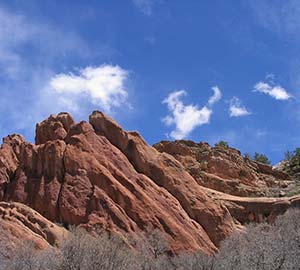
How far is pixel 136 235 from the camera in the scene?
2188 inches

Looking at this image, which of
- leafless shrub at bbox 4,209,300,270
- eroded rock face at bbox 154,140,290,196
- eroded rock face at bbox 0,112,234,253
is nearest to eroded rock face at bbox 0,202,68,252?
leafless shrub at bbox 4,209,300,270

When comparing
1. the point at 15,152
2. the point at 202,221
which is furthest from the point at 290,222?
the point at 15,152

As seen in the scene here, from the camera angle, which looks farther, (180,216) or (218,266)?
(180,216)

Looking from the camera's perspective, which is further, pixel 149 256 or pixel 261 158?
pixel 261 158

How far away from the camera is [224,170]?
9875 centimetres

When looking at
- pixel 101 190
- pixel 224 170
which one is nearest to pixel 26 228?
pixel 101 190

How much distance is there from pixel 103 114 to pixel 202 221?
676 inches

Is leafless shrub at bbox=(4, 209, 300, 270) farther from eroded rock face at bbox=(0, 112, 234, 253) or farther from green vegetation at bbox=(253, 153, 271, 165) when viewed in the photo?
green vegetation at bbox=(253, 153, 271, 165)

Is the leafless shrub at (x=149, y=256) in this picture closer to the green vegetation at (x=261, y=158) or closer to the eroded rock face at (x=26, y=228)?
the eroded rock face at (x=26, y=228)

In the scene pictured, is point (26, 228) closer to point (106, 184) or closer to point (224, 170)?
point (106, 184)

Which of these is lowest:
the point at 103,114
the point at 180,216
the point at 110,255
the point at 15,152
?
the point at 110,255

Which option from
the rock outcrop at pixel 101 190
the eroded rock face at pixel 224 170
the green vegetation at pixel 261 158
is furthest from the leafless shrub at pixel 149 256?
the green vegetation at pixel 261 158

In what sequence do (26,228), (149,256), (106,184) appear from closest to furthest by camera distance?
1. (26,228)
2. (149,256)
3. (106,184)

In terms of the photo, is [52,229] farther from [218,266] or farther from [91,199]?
[218,266]
